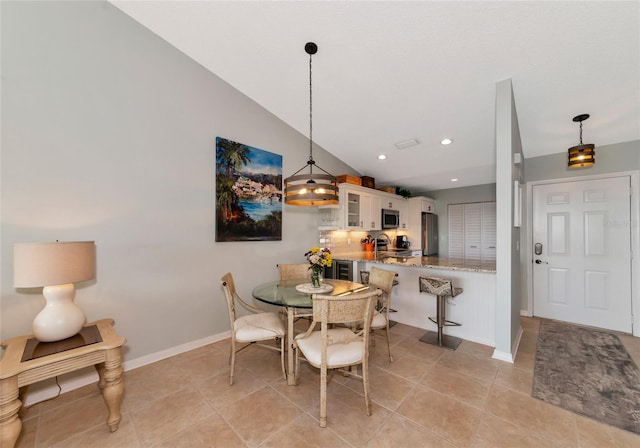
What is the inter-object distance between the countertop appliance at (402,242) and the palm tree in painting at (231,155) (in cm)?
397

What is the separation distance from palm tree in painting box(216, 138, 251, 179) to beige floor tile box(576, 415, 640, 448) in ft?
12.5

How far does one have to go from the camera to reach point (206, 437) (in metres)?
1.69

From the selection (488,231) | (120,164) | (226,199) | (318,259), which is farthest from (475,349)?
(120,164)

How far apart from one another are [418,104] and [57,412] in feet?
14.6

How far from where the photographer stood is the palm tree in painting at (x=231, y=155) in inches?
125

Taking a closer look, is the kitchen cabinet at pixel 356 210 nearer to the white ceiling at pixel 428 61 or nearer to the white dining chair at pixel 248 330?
the white ceiling at pixel 428 61

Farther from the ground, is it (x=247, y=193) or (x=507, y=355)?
(x=247, y=193)

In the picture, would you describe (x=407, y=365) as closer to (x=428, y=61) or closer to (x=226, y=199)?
(x=226, y=199)

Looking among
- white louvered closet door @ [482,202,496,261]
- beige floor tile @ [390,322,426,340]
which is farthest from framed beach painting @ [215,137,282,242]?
white louvered closet door @ [482,202,496,261]

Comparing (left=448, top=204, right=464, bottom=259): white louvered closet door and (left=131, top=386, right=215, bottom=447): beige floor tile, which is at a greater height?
(left=448, top=204, right=464, bottom=259): white louvered closet door

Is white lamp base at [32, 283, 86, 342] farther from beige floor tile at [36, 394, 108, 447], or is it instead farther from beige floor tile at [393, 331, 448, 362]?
beige floor tile at [393, 331, 448, 362]

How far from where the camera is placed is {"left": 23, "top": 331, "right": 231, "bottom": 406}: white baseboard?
2.06 m

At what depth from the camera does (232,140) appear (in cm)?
328

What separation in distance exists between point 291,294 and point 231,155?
1942 millimetres
